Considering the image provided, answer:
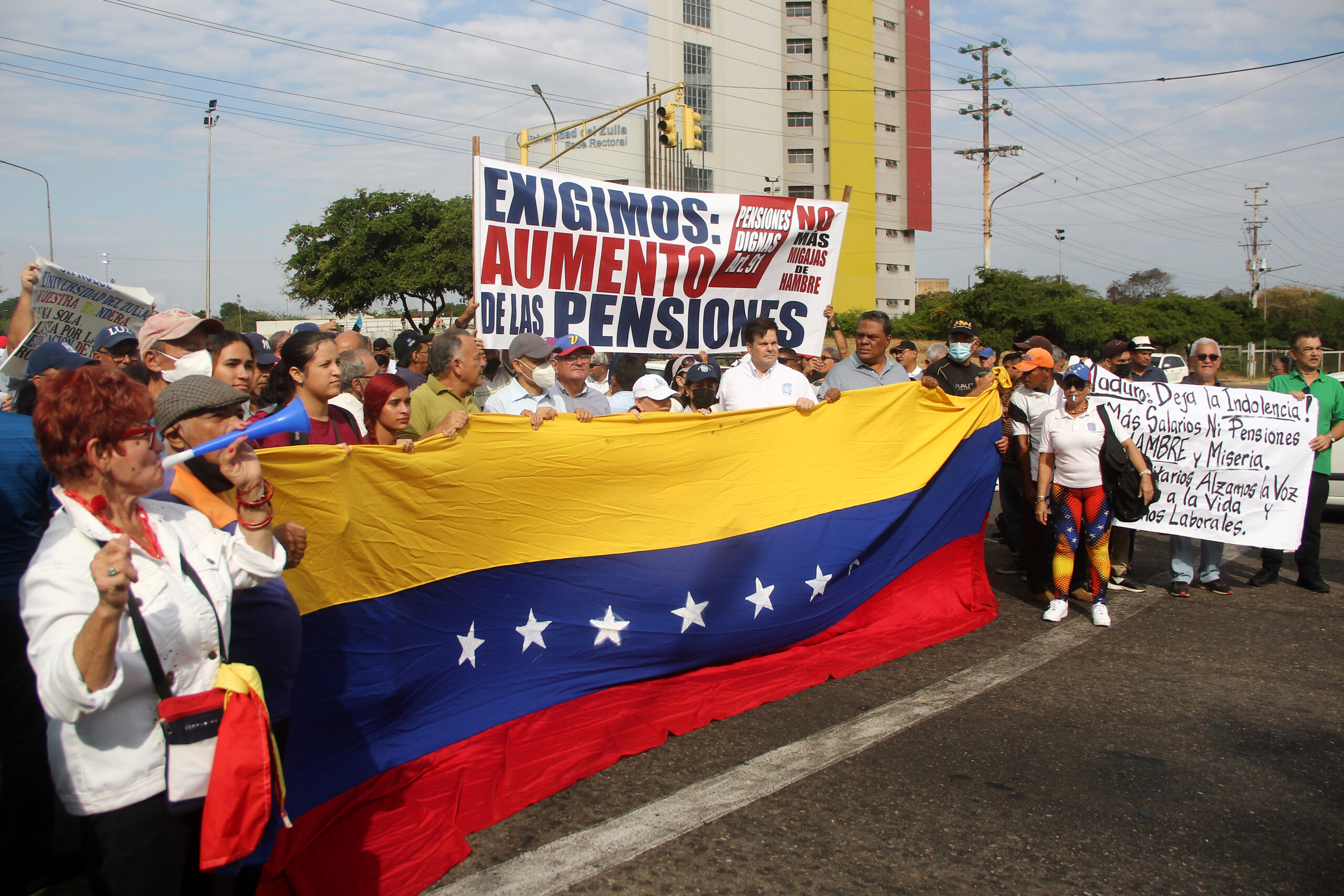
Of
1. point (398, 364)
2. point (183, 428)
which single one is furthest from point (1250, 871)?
point (398, 364)

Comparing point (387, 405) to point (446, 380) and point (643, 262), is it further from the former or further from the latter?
point (643, 262)

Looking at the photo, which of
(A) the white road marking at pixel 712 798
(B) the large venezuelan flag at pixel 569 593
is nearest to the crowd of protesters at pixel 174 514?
(B) the large venezuelan flag at pixel 569 593

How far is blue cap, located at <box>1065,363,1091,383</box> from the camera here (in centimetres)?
634

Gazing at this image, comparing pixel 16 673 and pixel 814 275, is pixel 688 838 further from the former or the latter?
pixel 814 275

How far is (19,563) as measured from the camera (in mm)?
3191

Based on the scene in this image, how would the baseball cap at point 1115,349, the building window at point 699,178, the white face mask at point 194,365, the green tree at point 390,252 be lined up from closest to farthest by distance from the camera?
the white face mask at point 194,365
the baseball cap at point 1115,349
the green tree at point 390,252
the building window at point 699,178

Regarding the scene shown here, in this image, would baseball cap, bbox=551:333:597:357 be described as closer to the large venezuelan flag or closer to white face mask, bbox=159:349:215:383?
the large venezuelan flag

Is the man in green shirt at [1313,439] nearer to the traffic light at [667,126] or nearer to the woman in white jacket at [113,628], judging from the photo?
the woman in white jacket at [113,628]

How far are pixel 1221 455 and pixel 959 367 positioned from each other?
2077mm

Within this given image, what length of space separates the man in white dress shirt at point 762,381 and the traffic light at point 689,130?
34.5 ft

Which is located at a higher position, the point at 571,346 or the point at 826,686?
the point at 571,346

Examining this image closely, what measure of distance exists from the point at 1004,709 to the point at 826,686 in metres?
0.91

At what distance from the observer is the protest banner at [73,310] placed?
5312 mm

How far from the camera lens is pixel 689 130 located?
15938 mm
